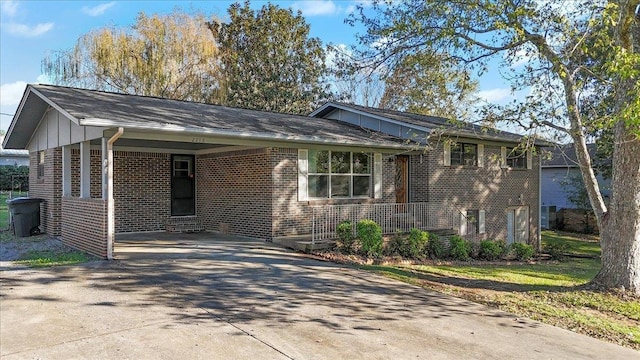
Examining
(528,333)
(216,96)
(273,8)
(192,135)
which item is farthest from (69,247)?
(273,8)

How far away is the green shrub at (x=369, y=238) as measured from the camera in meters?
12.3

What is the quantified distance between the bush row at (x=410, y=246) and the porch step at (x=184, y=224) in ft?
16.4

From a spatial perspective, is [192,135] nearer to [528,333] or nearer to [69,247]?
[69,247]

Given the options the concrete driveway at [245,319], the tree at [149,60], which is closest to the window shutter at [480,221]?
the concrete driveway at [245,319]

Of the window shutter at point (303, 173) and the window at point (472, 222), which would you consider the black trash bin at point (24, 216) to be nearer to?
the window shutter at point (303, 173)

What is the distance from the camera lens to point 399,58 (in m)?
10.7

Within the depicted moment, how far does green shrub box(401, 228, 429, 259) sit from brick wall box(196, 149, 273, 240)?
3.81m

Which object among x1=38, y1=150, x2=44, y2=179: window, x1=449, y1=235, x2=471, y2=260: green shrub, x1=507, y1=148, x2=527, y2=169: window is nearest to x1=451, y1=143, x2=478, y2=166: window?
x1=507, y1=148, x2=527, y2=169: window

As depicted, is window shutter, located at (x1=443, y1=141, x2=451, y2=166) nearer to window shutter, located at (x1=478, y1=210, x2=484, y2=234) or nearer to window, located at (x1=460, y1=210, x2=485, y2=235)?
window, located at (x1=460, y1=210, x2=485, y2=235)

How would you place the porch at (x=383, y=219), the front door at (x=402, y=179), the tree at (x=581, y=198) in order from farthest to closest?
1. the tree at (x=581, y=198)
2. the front door at (x=402, y=179)
3. the porch at (x=383, y=219)

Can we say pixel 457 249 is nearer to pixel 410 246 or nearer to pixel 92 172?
pixel 410 246

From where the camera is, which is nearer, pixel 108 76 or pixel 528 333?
pixel 528 333

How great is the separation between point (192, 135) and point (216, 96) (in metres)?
18.6

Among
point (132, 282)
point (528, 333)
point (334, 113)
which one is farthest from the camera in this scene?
point (334, 113)
